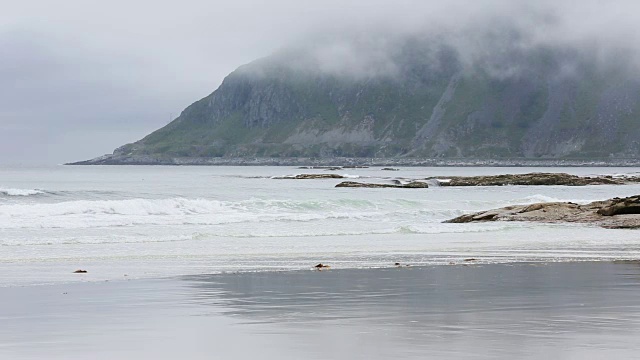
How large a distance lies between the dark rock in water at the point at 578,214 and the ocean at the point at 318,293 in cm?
257

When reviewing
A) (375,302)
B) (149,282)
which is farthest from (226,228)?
(375,302)

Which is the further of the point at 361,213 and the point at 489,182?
the point at 489,182

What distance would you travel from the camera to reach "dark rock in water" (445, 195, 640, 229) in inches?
1439

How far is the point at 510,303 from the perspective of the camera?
Result: 50.1 feet

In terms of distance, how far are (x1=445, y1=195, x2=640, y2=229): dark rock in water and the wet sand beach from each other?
55.7 ft

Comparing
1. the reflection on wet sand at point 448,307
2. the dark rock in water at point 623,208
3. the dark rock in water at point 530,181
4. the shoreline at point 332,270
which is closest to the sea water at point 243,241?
the shoreline at point 332,270

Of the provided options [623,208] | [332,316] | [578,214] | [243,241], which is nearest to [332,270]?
[332,316]

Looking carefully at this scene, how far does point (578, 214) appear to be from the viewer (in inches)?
1527

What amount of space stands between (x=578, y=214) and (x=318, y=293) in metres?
24.5

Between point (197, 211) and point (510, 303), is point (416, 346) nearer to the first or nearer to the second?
point (510, 303)

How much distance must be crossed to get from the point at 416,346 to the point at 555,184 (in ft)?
330

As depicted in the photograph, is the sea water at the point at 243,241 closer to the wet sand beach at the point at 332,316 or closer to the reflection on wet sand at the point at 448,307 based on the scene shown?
the reflection on wet sand at the point at 448,307

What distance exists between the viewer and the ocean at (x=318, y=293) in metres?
11.4

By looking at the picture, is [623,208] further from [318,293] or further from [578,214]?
[318,293]
